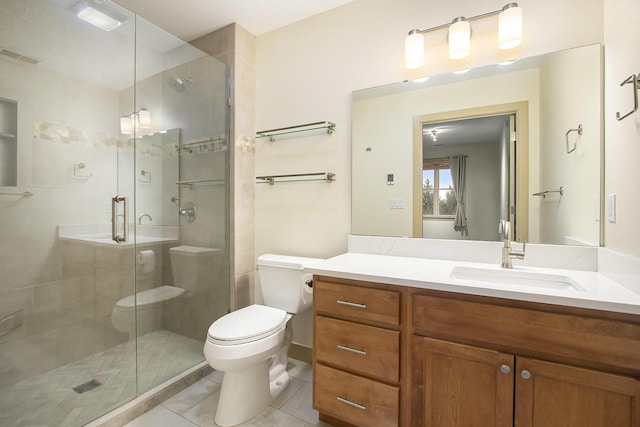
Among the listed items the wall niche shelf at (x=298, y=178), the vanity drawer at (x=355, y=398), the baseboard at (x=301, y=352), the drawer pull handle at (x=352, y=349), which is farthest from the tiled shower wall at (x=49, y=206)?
the drawer pull handle at (x=352, y=349)

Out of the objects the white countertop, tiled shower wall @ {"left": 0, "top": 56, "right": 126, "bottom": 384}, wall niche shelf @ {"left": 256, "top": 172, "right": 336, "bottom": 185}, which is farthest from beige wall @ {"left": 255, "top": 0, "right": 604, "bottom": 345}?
tiled shower wall @ {"left": 0, "top": 56, "right": 126, "bottom": 384}

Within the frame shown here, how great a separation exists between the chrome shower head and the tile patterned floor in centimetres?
206

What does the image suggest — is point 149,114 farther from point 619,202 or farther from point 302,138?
point 619,202

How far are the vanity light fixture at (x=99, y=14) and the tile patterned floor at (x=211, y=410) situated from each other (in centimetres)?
222

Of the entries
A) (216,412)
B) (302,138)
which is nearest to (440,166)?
(302,138)

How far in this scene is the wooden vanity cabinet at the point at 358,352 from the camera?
1.21m

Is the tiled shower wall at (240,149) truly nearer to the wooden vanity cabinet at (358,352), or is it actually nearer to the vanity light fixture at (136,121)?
the vanity light fixture at (136,121)

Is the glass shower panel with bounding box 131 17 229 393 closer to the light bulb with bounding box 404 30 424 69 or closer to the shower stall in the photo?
the shower stall

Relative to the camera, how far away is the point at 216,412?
5.08 ft

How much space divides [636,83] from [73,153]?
2510 mm

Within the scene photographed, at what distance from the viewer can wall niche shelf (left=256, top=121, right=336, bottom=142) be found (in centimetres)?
196

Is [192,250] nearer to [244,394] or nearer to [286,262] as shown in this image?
[286,262]

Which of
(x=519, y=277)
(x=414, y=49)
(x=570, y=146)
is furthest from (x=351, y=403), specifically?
(x=414, y=49)

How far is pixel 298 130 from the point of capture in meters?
2.07
